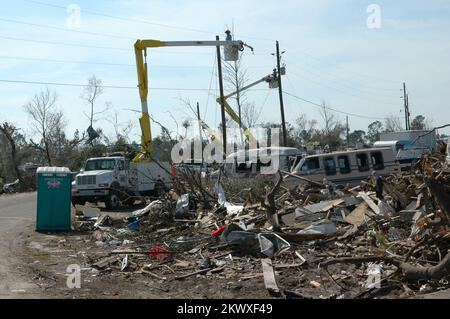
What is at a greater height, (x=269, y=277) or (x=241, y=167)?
(x=241, y=167)

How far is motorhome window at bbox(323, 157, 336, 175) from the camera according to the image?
78.0 ft

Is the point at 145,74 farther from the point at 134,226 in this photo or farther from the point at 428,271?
the point at 428,271

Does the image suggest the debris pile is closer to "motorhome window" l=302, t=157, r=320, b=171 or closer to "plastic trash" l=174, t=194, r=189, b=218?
"plastic trash" l=174, t=194, r=189, b=218

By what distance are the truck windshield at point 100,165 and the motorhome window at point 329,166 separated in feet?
30.9

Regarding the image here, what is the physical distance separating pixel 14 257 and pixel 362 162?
16250 mm

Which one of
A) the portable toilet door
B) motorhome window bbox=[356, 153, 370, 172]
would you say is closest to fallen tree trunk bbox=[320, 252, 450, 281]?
the portable toilet door

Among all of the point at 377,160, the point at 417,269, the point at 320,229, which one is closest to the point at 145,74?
the point at 377,160

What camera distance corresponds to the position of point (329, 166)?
23.8 meters

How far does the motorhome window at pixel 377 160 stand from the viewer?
79.0 ft

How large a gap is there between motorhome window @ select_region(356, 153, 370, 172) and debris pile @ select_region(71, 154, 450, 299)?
784cm

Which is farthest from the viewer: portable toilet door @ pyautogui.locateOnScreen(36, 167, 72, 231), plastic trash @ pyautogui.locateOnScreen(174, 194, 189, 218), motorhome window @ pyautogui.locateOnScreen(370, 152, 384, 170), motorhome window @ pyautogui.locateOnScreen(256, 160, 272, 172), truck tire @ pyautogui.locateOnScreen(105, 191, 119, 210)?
motorhome window @ pyautogui.locateOnScreen(256, 160, 272, 172)
